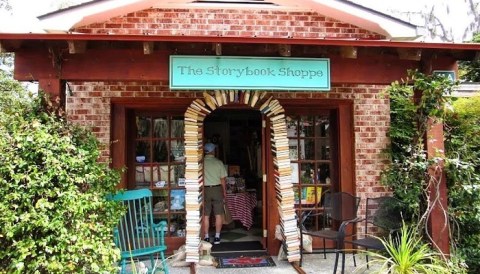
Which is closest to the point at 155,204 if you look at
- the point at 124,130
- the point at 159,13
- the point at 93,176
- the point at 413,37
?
the point at 124,130

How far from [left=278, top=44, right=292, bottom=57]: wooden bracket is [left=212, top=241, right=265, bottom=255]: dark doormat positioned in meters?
3.06

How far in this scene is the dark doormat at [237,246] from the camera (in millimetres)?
6069

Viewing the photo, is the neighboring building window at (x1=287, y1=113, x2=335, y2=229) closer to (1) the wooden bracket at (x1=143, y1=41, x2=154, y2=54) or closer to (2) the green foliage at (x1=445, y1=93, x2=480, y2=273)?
(2) the green foliage at (x1=445, y1=93, x2=480, y2=273)

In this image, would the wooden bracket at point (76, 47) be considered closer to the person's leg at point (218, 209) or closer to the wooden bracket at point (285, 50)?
the wooden bracket at point (285, 50)

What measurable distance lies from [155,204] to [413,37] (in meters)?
4.11

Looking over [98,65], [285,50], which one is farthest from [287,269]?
[98,65]

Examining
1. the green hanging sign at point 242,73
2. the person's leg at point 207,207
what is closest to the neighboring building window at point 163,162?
the person's leg at point 207,207

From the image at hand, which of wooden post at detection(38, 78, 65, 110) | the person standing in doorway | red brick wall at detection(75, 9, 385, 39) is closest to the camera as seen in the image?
wooden post at detection(38, 78, 65, 110)

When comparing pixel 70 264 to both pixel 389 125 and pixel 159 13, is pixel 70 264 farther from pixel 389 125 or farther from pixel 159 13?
pixel 389 125

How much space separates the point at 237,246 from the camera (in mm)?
6281

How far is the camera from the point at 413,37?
5.01 m

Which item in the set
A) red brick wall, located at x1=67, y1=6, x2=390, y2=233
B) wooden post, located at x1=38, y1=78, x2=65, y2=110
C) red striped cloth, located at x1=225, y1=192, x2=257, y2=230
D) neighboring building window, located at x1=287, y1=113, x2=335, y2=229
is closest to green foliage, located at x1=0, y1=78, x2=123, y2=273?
wooden post, located at x1=38, y1=78, x2=65, y2=110

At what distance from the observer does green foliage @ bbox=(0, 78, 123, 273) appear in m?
3.33

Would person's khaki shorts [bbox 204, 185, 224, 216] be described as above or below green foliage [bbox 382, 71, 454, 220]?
below
